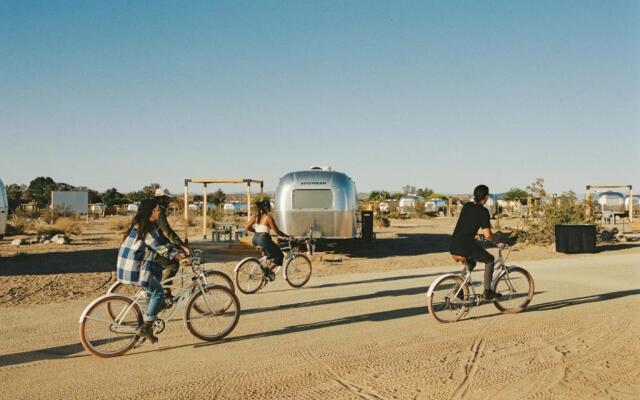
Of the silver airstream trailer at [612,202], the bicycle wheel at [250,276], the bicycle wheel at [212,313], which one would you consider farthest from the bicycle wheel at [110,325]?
the silver airstream trailer at [612,202]

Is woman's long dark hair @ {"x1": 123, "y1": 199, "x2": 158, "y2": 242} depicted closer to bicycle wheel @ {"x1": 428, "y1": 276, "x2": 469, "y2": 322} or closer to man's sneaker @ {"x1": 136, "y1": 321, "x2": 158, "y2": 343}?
man's sneaker @ {"x1": 136, "y1": 321, "x2": 158, "y2": 343}

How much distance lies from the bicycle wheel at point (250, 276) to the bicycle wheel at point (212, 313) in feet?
10.5

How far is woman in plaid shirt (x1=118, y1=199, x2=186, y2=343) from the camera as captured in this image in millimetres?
5699

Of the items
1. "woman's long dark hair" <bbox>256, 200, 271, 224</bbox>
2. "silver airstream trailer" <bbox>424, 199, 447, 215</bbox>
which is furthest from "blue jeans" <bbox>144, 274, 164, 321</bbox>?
"silver airstream trailer" <bbox>424, 199, 447, 215</bbox>

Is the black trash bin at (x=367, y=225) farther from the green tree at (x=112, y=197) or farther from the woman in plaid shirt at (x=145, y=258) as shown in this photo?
the green tree at (x=112, y=197)

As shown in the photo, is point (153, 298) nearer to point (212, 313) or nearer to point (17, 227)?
point (212, 313)

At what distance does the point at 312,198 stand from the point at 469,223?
861 cm

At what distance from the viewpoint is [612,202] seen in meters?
42.3

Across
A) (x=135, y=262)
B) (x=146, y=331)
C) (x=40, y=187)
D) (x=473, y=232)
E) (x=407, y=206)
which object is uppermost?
(x=40, y=187)

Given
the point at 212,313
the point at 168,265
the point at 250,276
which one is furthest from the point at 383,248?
the point at 212,313

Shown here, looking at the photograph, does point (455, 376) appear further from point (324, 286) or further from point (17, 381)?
point (324, 286)

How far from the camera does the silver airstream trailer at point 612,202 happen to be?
41969 mm

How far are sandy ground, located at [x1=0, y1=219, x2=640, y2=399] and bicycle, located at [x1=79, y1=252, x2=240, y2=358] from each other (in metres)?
0.17

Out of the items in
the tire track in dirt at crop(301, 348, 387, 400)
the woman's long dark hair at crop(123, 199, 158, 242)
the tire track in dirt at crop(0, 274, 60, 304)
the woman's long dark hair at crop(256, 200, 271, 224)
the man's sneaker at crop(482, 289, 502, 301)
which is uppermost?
the woman's long dark hair at crop(256, 200, 271, 224)
